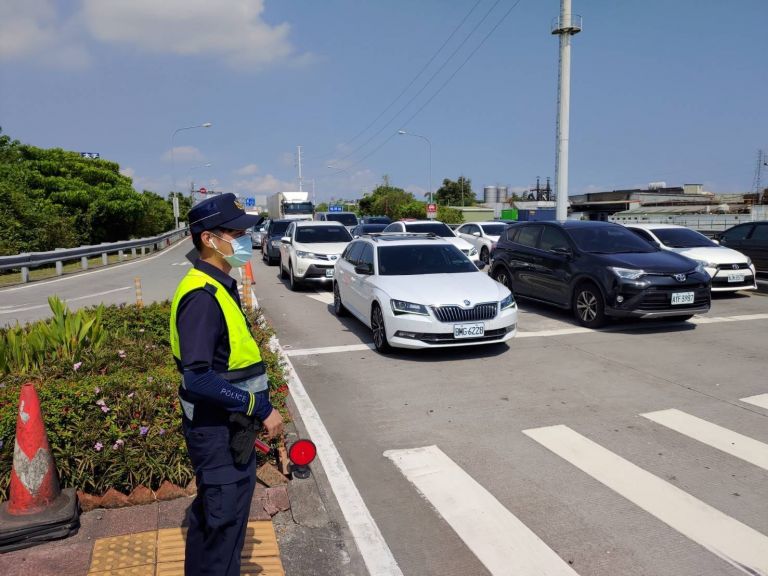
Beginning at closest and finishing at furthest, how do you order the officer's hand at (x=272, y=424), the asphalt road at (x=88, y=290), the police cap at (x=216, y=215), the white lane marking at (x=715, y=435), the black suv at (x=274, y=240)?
the officer's hand at (x=272, y=424), the police cap at (x=216, y=215), the white lane marking at (x=715, y=435), the asphalt road at (x=88, y=290), the black suv at (x=274, y=240)

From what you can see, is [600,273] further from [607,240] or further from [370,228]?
[370,228]

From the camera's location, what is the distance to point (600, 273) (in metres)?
9.36

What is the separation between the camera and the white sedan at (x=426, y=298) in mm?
7500

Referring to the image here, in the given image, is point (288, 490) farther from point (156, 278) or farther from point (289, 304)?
point (156, 278)

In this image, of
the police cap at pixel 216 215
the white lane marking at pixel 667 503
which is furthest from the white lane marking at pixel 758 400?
the police cap at pixel 216 215

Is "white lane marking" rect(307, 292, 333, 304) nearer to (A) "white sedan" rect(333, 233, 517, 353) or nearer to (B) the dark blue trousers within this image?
(A) "white sedan" rect(333, 233, 517, 353)

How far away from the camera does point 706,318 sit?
10242 mm

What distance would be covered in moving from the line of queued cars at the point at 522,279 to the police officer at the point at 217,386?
5.06 metres

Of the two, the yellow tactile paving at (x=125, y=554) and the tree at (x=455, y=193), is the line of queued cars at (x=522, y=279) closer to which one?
the yellow tactile paving at (x=125, y=554)

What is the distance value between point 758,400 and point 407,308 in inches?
155

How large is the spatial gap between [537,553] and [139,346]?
4251 millimetres

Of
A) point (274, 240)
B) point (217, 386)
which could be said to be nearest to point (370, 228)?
point (274, 240)

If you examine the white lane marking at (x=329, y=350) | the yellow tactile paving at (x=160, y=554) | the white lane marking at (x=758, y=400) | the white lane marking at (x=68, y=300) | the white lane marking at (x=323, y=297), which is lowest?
the white lane marking at (x=323, y=297)

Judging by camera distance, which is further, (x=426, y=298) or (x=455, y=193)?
(x=455, y=193)
